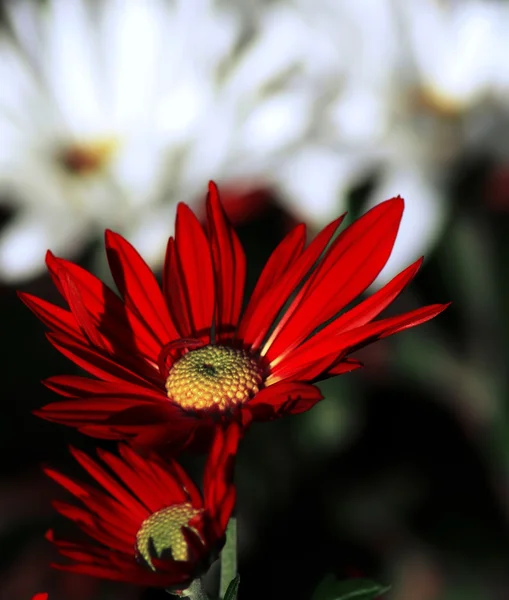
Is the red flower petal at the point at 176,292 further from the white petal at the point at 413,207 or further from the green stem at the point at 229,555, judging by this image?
the white petal at the point at 413,207

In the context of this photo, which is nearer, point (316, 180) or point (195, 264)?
point (195, 264)

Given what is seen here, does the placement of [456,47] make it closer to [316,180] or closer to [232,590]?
[316,180]

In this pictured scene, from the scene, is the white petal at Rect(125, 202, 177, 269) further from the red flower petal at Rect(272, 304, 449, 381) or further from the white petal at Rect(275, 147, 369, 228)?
the red flower petal at Rect(272, 304, 449, 381)

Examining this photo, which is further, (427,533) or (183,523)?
(427,533)

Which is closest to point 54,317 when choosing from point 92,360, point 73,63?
point 92,360

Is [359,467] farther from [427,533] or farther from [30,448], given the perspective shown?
[30,448]

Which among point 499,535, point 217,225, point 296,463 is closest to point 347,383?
point 296,463
